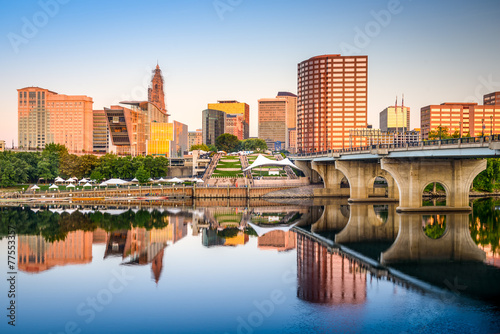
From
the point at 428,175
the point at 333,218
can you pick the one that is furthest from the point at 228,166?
the point at 428,175

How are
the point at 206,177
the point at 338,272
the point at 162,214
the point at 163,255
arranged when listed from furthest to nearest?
the point at 206,177 → the point at 162,214 → the point at 163,255 → the point at 338,272

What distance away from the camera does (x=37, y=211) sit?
76250 mm

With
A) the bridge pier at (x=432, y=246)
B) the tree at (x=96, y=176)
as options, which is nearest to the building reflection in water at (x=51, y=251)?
the bridge pier at (x=432, y=246)

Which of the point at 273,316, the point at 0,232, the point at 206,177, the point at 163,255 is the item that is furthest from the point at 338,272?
the point at 206,177

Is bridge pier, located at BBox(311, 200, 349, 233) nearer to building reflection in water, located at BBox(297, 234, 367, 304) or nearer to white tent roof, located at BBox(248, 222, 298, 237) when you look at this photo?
white tent roof, located at BBox(248, 222, 298, 237)

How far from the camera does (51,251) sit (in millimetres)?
46719

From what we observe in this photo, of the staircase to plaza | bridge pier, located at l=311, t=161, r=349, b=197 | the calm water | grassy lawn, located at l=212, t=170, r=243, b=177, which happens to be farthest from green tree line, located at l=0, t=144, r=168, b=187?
the calm water

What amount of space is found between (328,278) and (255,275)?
596 cm

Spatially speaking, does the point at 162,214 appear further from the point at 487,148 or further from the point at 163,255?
the point at 487,148

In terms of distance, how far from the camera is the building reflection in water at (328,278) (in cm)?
3131

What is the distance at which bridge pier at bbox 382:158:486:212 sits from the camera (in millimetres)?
69312

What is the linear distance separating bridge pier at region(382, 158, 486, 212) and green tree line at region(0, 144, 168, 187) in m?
65.1

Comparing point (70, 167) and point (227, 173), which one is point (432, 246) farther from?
point (70, 167)

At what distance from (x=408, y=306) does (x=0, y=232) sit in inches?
1930
